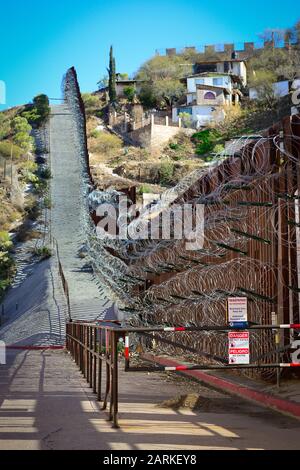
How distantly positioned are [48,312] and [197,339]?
73.7 ft

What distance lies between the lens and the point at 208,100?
123 metres

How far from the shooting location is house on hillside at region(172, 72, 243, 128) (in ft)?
396

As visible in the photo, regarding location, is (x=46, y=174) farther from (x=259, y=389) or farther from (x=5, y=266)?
(x=259, y=389)

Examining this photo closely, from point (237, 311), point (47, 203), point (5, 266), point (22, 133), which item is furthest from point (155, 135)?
point (237, 311)

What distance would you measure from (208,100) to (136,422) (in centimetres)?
11568

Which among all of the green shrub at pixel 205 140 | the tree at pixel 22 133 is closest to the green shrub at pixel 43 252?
the tree at pixel 22 133

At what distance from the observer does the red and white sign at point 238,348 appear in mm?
10617

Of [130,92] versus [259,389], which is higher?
[130,92]

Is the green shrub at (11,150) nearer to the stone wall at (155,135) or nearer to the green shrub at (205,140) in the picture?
the stone wall at (155,135)

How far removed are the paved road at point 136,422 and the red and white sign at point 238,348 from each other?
29.1 inches

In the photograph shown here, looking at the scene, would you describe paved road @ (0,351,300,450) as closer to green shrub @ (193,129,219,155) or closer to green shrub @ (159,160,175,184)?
green shrub @ (159,160,175,184)

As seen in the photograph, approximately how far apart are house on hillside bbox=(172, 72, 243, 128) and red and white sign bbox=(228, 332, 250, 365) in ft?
355

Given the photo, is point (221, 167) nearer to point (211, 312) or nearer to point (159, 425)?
point (211, 312)

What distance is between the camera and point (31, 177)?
84188 mm
